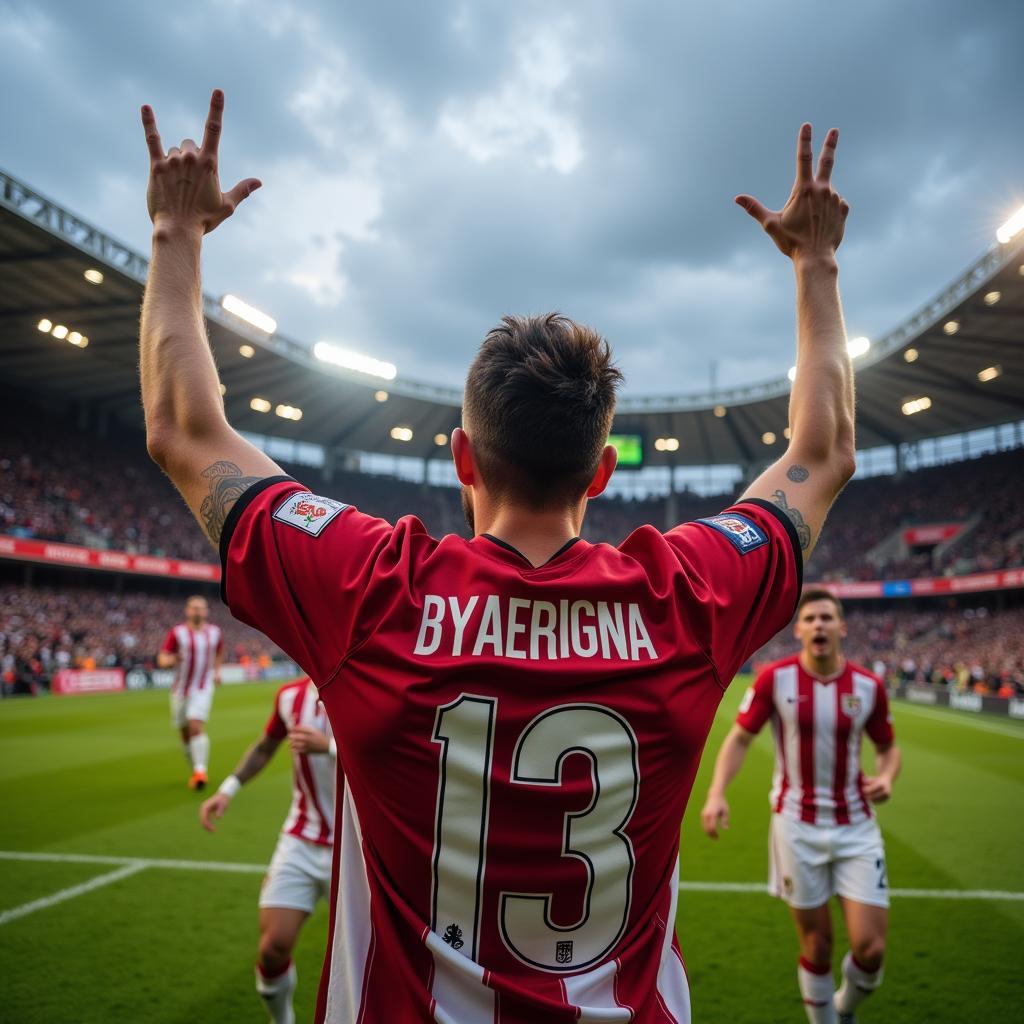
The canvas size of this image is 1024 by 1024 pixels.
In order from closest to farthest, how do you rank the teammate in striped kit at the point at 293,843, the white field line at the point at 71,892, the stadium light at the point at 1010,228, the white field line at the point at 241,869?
the teammate in striped kit at the point at 293,843
the white field line at the point at 71,892
the white field line at the point at 241,869
the stadium light at the point at 1010,228

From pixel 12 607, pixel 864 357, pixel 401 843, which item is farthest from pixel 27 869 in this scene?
pixel 864 357

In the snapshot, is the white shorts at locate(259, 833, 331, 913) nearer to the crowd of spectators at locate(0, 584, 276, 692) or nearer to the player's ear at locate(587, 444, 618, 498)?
the player's ear at locate(587, 444, 618, 498)

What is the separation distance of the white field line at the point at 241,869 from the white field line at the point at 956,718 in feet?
42.5

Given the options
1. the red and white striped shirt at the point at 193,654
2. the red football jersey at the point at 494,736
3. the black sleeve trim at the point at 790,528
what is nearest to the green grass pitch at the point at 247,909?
the red and white striped shirt at the point at 193,654

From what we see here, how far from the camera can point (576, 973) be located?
4.32 ft

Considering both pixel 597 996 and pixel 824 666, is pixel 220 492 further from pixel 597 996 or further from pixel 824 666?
→ pixel 824 666

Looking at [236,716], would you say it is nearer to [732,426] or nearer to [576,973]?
[576,973]

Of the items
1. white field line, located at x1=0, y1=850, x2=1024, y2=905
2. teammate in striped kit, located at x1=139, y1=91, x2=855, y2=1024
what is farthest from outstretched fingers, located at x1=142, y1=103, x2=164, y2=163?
white field line, located at x1=0, y1=850, x2=1024, y2=905

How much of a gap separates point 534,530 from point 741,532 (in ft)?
1.49

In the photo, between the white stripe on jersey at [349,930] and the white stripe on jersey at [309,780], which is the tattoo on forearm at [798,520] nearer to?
the white stripe on jersey at [349,930]

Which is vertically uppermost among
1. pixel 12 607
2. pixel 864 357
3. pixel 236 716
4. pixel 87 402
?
pixel 864 357

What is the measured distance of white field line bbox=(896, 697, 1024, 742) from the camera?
17.9 metres

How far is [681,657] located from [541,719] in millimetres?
291

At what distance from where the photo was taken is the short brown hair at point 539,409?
1417 mm
